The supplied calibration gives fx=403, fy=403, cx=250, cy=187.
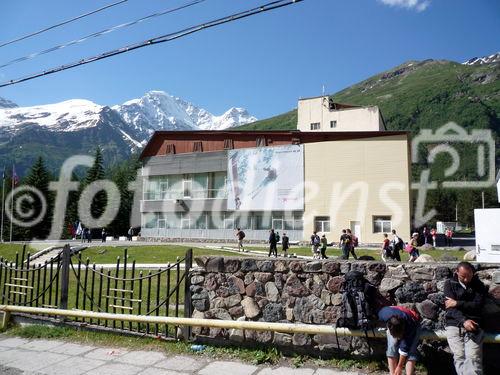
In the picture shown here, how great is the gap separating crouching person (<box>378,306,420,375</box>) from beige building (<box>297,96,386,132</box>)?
51.4m

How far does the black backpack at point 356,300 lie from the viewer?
18.0 feet

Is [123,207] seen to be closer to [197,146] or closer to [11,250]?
[197,146]

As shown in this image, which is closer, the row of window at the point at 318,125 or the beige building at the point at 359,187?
the beige building at the point at 359,187

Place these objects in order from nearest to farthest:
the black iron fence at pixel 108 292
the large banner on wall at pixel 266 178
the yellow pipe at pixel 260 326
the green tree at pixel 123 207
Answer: the yellow pipe at pixel 260 326, the black iron fence at pixel 108 292, the large banner on wall at pixel 266 178, the green tree at pixel 123 207

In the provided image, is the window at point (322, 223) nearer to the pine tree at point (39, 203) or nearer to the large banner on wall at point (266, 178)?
the large banner on wall at point (266, 178)

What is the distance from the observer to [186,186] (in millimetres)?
46219

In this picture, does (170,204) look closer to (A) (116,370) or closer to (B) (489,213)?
(B) (489,213)

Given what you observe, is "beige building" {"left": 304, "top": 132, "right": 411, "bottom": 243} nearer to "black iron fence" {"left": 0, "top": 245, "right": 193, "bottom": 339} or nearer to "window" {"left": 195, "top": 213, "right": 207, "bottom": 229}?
"window" {"left": 195, "top": 213, "right": 207, "bottom": 229}

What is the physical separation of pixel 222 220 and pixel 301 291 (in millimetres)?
37636

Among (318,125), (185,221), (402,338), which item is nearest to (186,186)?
(185,221)

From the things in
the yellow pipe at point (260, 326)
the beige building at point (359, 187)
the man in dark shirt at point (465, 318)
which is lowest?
the yellow pipe at point (260, 326)

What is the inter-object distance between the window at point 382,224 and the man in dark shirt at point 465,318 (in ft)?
110

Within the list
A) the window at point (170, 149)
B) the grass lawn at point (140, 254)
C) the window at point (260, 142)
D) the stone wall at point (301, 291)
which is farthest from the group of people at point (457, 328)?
the window at point (170, 149)

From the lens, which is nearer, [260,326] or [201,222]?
[260,326]
